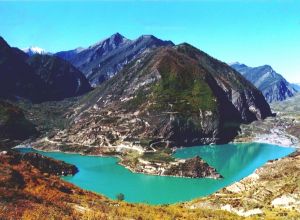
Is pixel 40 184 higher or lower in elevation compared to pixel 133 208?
higher

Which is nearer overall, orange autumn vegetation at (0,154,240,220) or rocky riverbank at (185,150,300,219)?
orange autumn vegetation at (0,154,240,220)

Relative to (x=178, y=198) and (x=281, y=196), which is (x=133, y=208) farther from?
(x=178, y=198)

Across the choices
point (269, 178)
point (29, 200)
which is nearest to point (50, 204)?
point (29, 200)

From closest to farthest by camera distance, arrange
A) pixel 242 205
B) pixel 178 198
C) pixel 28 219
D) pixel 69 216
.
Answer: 1. pixel 28 219
2. pixel 69 216
3. pixel 242 205
4. pixel 178 198

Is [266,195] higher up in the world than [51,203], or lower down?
lower down

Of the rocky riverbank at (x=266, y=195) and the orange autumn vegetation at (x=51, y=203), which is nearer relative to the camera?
the orange autumn vegetation at (x=51, y=203)

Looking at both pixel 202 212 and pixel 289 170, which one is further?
pixel 289 170

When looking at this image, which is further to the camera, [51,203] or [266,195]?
[266,195]

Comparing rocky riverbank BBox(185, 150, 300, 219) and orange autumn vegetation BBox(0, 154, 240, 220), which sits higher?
orange autumn vegetation BBox(0, 154, 240, 220)

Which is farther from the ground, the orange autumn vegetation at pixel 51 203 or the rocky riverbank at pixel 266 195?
the orange autumn vegetation at pixel 51 203

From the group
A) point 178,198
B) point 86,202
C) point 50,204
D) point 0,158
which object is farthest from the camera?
point 178,198

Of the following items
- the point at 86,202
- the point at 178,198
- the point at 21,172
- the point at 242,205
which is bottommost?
the point at 178,198
